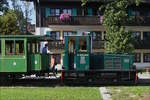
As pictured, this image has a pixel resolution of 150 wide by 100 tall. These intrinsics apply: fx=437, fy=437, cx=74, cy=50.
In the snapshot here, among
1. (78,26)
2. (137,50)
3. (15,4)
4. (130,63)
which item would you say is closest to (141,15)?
(137,50)

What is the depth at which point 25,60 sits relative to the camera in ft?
76.5

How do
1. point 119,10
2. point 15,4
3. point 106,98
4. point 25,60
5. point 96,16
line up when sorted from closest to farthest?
point 106,98
point 25,60
point 119,10
point 96,16
point 15,4

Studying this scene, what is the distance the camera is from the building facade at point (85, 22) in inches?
1833

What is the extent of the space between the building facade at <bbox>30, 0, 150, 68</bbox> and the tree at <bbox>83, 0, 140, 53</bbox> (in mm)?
7020

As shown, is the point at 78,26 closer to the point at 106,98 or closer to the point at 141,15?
the point at 141,15

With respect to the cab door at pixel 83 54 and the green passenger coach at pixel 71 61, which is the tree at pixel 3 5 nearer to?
the green passenger coach at pixel 71 61

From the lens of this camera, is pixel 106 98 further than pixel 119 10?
No

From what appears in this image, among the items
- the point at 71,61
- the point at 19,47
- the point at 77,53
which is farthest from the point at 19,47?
the point at 77,53

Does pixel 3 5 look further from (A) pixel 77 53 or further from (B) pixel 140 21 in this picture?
(A) pixel 77 53

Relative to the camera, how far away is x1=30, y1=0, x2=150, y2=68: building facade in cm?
4656

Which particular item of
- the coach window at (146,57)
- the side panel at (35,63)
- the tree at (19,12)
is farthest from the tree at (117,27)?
the tree at (19,12)

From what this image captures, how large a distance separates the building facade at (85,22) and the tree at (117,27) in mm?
7020

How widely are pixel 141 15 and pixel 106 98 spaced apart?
34005mm

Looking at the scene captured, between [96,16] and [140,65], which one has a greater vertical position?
[96,16]
